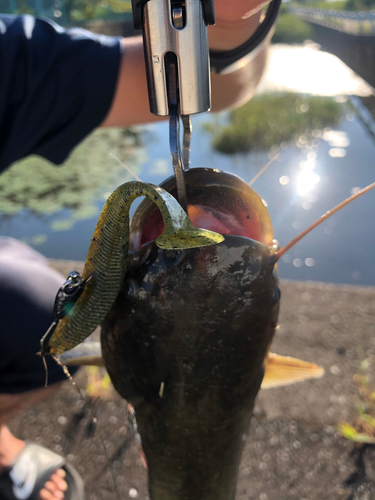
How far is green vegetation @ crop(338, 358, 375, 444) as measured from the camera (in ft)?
6.93

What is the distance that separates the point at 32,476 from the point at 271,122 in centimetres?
721

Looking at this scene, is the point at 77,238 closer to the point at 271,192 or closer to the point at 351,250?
the point at 271,192

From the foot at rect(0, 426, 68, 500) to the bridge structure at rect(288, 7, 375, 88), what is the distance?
11.6m

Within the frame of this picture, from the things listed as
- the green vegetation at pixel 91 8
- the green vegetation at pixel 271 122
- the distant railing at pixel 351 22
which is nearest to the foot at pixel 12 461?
the green vegetation at pixel 271 122

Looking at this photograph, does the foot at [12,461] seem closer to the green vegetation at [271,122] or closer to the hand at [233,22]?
the hand at [233,22]

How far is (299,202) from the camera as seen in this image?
5109 millimetres

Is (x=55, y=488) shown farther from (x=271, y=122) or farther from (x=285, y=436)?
(x=271, y=122)

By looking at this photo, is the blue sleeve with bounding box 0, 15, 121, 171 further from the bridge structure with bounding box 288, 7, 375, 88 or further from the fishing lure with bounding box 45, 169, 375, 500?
the bridge structure with bounding box 288, 7, 375, 88

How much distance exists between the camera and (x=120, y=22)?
12961mm

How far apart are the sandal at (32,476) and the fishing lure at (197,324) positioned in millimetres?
1050

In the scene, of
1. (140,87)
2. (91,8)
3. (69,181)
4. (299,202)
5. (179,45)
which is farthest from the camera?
(91,8)

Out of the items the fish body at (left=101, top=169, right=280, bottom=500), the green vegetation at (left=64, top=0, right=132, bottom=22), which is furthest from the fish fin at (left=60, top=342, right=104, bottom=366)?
the green vegetation at (left=64, top=0, right=132, bottom=22)

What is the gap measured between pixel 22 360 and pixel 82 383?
37.0 inches

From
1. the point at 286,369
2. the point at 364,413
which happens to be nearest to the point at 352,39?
the point at 364,413
